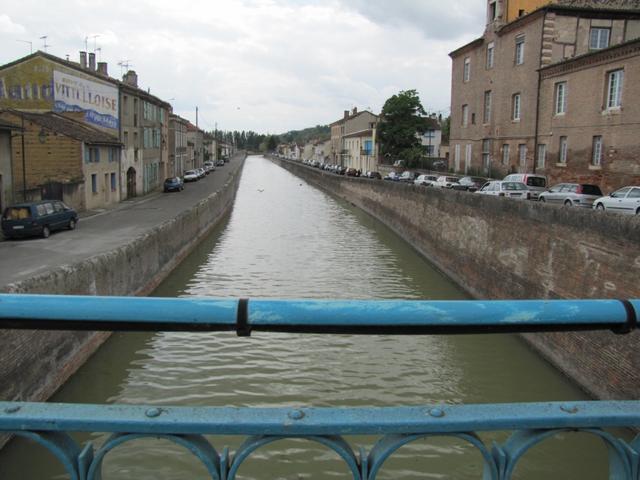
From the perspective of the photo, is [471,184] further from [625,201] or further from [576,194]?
[625,201]

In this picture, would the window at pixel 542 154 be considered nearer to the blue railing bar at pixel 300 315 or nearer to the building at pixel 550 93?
the building at pixel 550 93

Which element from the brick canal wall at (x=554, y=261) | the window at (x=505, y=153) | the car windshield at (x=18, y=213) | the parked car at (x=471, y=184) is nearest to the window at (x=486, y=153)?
the window at (x=505, y=153)

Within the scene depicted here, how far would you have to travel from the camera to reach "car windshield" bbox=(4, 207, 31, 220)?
21.3 meters

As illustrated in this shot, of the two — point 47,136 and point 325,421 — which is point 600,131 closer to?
point 47,136

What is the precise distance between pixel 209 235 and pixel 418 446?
23.0m

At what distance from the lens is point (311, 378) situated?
10844 mm

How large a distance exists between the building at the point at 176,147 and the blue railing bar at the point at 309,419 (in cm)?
5718

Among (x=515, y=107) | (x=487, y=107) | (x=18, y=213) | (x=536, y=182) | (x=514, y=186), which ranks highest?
(x=487, y=107)

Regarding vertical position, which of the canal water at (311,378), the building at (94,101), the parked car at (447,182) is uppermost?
the building at (94,101)

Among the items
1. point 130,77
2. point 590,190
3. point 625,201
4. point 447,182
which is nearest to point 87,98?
point 130,77

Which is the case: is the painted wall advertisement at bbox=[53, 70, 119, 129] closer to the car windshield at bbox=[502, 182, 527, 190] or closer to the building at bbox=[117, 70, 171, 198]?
the building at bbox=[117, 70, 171, 198]

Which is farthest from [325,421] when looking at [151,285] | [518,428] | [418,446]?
[151,285]

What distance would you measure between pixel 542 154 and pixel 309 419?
33.7 meters

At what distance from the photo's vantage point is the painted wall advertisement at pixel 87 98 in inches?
1316
